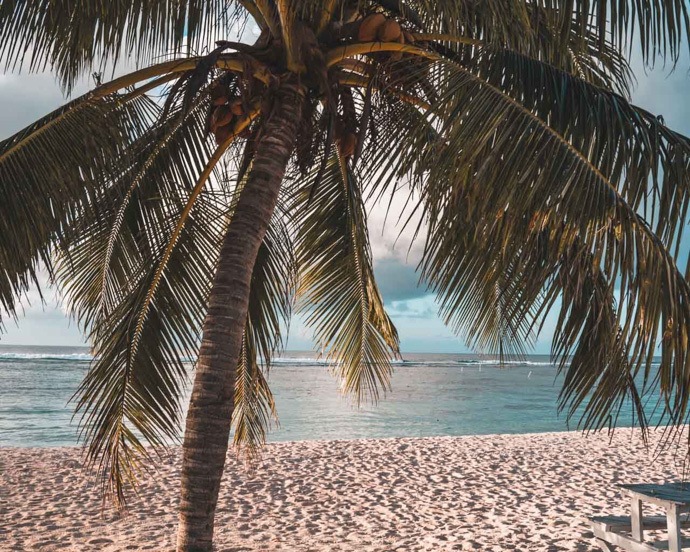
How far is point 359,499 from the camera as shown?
7227 millimetres

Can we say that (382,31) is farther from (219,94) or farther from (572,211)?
(572,211)

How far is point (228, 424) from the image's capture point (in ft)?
11.0

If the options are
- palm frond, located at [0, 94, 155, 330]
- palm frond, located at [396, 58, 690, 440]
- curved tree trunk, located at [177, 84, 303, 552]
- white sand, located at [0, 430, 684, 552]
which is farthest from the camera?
white sand, located at [0, 430, 684, 552]

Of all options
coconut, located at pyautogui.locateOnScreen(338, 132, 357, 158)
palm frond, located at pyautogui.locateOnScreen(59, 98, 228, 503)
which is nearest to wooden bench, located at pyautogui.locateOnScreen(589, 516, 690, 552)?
palm frond, located at pyautogui.locateOnScreen(59, 98, 228, 503)

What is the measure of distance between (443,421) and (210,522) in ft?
60.2

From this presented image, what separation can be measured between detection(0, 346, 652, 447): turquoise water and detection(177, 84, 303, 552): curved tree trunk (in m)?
12.4

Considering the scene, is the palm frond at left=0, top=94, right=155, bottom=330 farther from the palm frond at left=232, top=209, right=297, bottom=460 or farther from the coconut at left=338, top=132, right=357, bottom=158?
the palm frond at left=232, top=209, right=297, bottom=460

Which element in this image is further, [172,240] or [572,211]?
[172,240]

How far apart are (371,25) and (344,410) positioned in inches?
783

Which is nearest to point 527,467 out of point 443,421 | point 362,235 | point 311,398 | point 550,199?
point 362,235

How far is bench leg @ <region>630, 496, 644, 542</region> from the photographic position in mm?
3917

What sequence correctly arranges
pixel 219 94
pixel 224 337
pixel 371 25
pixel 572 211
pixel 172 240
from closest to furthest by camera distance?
pixel 572 211 → pixel 224 337 → pixel 371 25 → pixel 219 94 → pixel 172 240

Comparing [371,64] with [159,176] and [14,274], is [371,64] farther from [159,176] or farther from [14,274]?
[14,274]

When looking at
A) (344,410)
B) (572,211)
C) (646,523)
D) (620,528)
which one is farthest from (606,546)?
(344,410)
